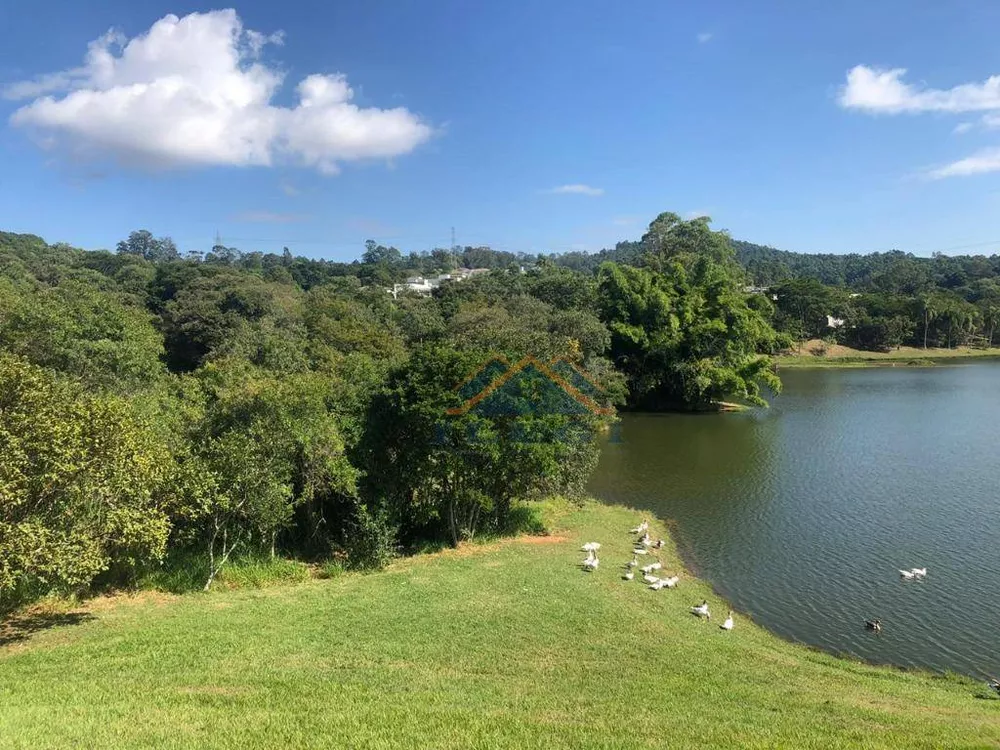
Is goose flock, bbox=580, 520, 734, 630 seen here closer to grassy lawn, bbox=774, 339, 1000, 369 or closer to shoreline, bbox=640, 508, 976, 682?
shoreline, bbox=640, 508, 976, 682

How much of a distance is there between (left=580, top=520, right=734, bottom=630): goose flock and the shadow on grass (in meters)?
12.2

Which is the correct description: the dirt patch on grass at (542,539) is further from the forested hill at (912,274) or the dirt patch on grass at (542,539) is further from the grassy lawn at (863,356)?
the forested hill at (912,274)

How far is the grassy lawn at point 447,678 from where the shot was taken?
8.62 metres

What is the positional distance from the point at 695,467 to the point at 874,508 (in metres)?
8.58

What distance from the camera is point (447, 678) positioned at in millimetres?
10758

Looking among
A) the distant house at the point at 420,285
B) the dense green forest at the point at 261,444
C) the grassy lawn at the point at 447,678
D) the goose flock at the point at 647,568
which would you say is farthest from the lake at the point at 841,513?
the distant house at the point at 420,285

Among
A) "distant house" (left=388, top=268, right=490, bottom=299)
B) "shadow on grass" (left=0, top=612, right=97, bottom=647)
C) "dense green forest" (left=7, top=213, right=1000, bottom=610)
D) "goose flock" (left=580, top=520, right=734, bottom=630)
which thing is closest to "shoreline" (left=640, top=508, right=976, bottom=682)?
"goose flock" (left=580, top=520, right=734, bottom=630)

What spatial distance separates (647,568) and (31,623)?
1442 centimetres

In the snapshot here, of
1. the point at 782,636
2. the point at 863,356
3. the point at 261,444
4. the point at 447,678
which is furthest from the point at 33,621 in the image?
the point at 863,356

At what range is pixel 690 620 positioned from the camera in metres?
15.2

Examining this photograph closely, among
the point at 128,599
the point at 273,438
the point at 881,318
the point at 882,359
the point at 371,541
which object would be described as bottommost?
the point at 128,599

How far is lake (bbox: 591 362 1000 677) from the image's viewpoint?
51.8 feet

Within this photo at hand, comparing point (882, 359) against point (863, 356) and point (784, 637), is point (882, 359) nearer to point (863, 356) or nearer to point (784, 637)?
point (863, 356)

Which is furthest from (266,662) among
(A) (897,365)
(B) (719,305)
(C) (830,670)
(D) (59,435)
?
(A) (897,365)
